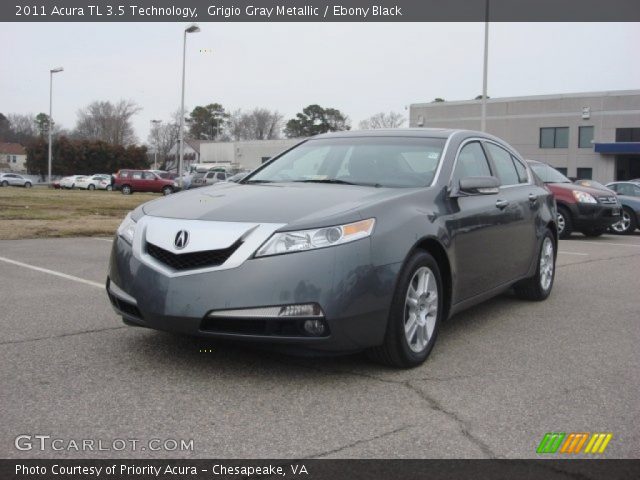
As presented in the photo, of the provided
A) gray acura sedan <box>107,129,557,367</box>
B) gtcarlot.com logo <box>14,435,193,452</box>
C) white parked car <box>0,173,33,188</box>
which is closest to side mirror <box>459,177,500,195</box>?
gray acura sedan <box>107,129,557,367</box>

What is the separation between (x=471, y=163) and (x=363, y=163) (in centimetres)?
96

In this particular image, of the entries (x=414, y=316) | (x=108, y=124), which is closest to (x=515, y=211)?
(x=414, y=316)

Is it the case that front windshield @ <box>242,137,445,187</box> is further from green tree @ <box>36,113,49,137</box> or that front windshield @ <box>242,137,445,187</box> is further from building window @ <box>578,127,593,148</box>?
green tree @ <box>36,113,49,137</box>

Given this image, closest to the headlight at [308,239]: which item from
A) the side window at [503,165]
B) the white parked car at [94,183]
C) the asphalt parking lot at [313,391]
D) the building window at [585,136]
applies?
the asphalt parking lot at [313,391]

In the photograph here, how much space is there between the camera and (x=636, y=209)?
54.6ft

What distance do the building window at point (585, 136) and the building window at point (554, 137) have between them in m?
0.86

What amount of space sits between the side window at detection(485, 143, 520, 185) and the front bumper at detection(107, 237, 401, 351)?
2531 millimetres

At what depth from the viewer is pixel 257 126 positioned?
369 ft

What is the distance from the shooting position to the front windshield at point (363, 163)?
486 cm

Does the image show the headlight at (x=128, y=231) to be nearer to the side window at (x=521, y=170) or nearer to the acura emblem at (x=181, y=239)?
the acura emblem at (x=181, y=239)

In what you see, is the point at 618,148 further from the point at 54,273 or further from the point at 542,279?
the point at 54,273

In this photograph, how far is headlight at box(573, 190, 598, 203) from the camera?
544 inches
